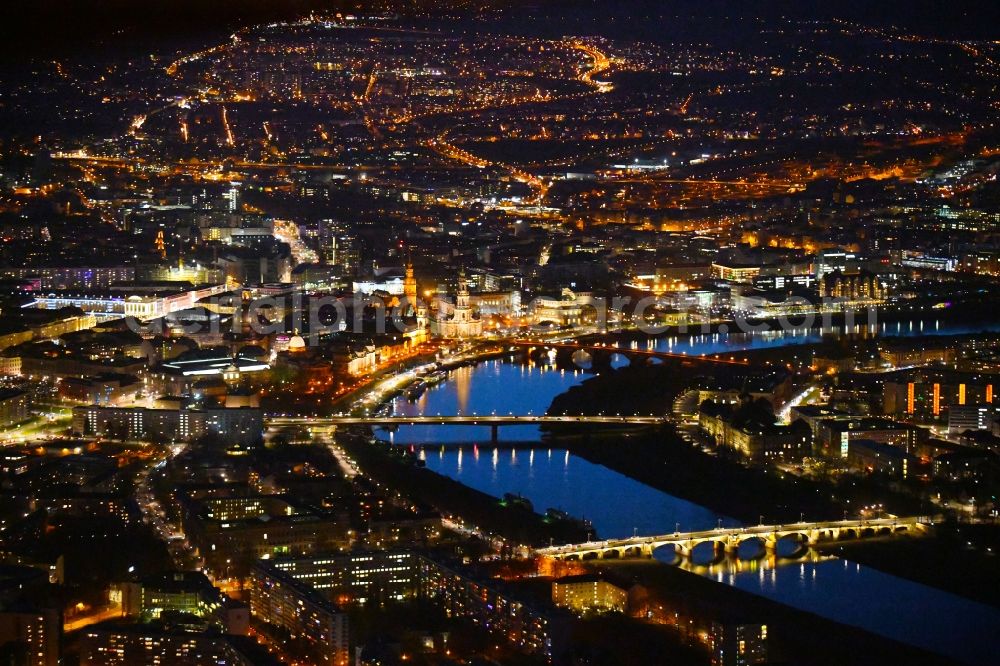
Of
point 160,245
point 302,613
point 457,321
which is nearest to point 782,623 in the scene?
point 302,613

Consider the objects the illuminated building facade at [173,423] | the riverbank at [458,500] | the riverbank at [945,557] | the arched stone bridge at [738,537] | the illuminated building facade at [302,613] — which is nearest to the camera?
the illuminated building facade at [302,613]

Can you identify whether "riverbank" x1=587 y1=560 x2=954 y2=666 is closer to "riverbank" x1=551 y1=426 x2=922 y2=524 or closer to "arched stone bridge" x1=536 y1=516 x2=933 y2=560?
"arched stone bridge" x1=536 y1=516 x2=933 y2=560

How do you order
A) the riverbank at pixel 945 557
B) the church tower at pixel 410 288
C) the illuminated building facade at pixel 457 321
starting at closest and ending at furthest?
the riverbank at pixel 945 557
the illuminated building facade at pixel 457 321
the church tower at pixel 410 288

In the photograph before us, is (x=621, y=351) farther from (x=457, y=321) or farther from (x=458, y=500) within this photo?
(x=458, y=500)

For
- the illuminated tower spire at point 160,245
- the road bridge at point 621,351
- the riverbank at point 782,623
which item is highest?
the illuminated tower spire at point 160,245

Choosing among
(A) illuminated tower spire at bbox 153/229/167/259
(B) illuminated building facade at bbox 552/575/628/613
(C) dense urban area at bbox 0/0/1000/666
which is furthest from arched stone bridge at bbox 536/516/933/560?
(A) illuminated tower spire at bbox 153/229/167/259

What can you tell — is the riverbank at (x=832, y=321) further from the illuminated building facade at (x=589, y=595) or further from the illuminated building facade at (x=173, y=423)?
the illuminated building facade at (x=589, y=595)

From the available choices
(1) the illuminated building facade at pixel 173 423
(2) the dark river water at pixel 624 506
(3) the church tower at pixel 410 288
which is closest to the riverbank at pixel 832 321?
(2) the dark river water at pixel 624 506
